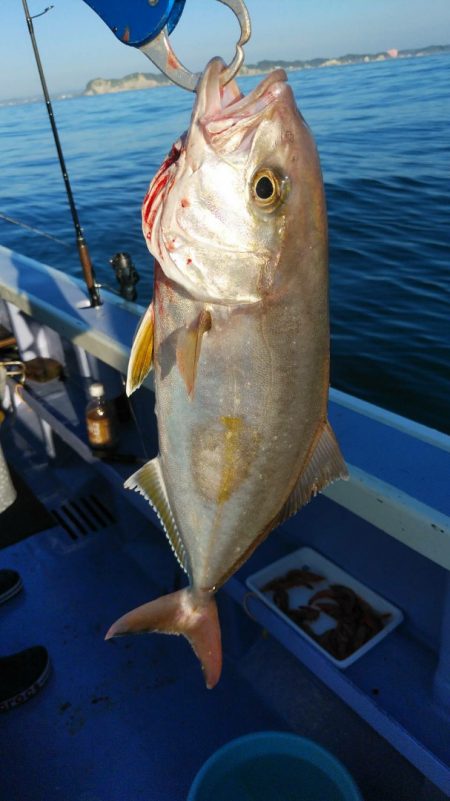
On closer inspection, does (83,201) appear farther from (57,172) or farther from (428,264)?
(428,264)

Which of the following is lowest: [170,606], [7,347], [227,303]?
[7,347]

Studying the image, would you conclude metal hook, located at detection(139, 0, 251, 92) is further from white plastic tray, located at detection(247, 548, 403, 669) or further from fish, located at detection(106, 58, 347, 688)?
white plastic tray, located at detection(247, 548, 403, 669)

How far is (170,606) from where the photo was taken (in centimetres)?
180

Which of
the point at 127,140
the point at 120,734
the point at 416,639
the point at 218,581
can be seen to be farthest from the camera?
the point at 127,140

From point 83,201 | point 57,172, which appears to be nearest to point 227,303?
point 83,201

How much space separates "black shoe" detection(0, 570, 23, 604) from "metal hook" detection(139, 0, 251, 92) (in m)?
3.15

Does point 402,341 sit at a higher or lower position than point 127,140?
lower

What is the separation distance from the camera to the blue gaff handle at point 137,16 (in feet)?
4.20

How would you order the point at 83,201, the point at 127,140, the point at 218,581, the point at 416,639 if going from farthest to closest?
the point at 127,140 → the point at 83,201 → the point at 416,639 → the point at 218,581

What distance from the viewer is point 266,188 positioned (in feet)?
4.15

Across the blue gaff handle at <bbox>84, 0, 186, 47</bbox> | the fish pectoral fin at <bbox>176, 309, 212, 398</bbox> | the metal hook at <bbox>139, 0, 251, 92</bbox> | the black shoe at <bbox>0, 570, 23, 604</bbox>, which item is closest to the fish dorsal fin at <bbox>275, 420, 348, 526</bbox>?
the fish pectoral fin at <bbox>176, 309, 212, 398</bbox>

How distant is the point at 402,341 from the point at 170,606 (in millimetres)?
5952

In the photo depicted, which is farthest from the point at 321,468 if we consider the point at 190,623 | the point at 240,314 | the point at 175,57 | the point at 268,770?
the point at 268,770

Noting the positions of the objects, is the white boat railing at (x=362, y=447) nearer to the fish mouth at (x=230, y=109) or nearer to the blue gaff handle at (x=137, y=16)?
the fish mouth at (x=230, y=109)
